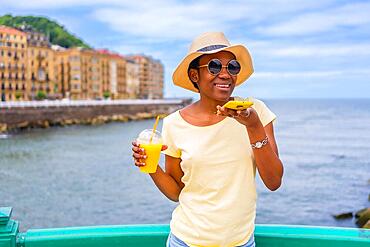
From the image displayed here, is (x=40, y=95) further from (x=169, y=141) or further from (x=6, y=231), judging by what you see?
(x=169, y=141)

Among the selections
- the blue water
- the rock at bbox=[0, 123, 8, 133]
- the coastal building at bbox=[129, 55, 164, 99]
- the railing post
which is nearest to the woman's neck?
the railing post

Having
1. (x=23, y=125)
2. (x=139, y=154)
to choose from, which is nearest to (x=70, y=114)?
(x=23, y=125)

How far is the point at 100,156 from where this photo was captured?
28.5 meters

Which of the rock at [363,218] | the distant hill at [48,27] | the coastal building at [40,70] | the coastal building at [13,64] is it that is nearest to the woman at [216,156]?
the rock at [363,218]

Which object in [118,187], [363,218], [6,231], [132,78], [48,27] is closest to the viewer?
[6,231]

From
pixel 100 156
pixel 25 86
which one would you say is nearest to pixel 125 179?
pixel 100 156

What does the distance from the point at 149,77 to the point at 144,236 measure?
9497 cm

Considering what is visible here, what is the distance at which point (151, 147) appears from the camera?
6.20ft

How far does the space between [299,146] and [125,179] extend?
59.1ft

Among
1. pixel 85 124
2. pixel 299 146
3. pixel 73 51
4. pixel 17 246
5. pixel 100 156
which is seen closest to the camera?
pixel 17 246

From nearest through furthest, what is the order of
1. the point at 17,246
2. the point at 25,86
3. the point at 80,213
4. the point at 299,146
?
the point at 17,246
the point at 80,213
the point at 299,146
the point at 25,86

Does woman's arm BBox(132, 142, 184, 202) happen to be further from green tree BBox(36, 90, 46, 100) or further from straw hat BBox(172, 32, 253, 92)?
green tree BBox(36, 90, 46, 100)

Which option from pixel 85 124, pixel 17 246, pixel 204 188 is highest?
pixel 204 188

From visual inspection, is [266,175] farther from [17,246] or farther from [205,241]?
[17,246]
